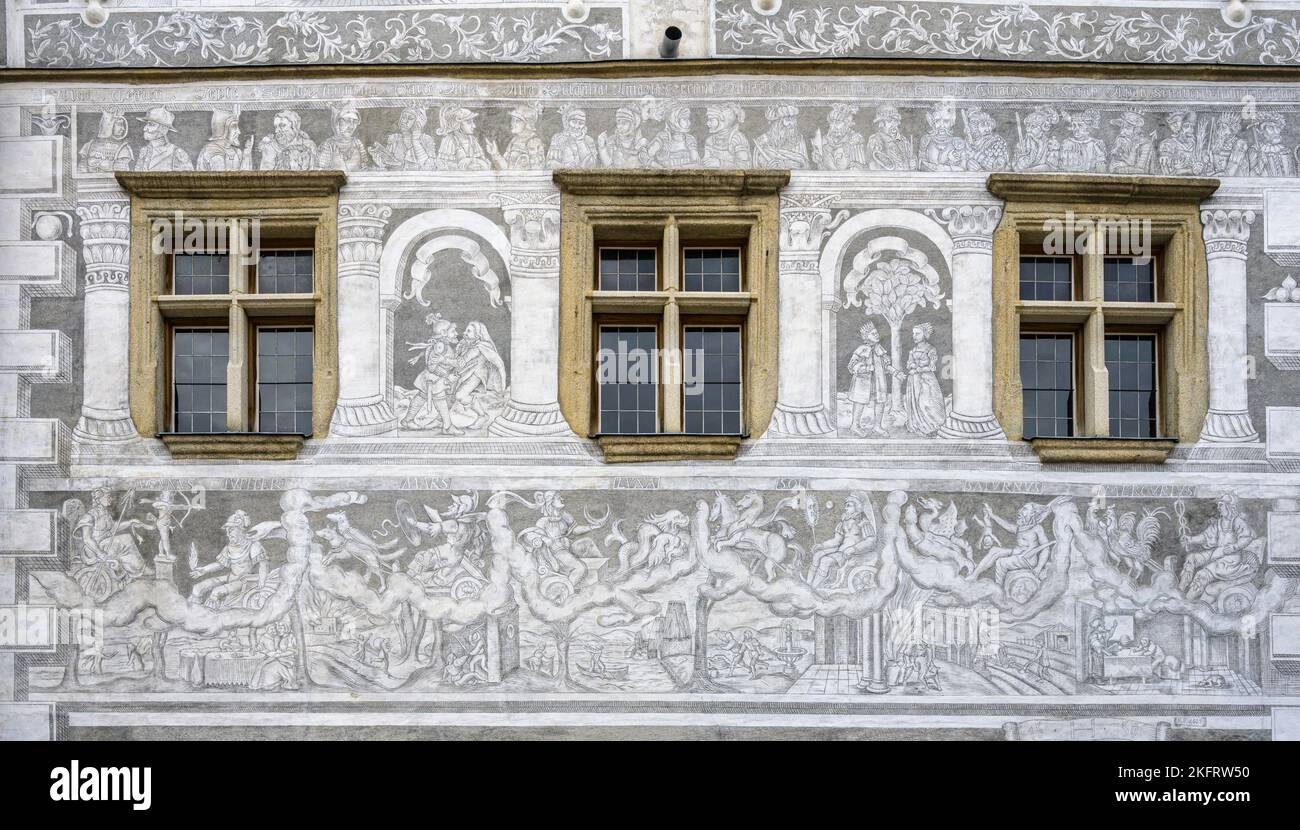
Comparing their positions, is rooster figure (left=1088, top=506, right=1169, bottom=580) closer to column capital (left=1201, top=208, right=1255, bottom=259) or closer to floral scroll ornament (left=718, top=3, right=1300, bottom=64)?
column capital (left=1201, top=208, right=1255, bottom=259)

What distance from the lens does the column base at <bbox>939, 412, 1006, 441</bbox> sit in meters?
9.66

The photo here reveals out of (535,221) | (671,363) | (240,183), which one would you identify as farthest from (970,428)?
(240,183)

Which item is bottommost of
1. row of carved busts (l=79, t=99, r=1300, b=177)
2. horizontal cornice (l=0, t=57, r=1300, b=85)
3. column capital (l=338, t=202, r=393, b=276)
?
column capital (l=338, t=202, r=393, b=276)

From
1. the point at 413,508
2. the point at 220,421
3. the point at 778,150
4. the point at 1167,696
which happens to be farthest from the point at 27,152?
the point at 1167,696

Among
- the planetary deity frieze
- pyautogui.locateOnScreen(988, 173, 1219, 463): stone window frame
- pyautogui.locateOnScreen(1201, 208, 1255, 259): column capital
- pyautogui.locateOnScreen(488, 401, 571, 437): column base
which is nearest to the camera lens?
the planetary deity frieze

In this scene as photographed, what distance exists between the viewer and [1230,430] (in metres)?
9.72

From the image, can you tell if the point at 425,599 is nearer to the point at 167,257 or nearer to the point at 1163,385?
the point at 167,257

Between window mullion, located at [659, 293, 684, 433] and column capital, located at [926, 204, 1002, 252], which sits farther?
column capital, located at [926, 204, 1002, 252]

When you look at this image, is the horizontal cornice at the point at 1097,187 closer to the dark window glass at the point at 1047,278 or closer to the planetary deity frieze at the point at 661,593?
the dark window glass at the point at 1047,278

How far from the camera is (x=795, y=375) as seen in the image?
9.70 metres

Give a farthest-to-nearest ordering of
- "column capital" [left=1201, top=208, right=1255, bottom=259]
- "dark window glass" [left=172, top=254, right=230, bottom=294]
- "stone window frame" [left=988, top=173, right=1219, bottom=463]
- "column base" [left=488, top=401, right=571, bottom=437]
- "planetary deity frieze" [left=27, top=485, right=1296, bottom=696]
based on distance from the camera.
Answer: "dark window glass" [left=172, top=254, right=230, bottom=294]
"column capital" [left=1201, top=208, right=1255, bottom=259]
"stone window frame" [left=988, top=173, right=1219, bottom=463]
"column base" [left=488, top=401, right=571, bottom=437]
"planetary deity frieze" [left=27, top=485, right=1296, bottom=696]

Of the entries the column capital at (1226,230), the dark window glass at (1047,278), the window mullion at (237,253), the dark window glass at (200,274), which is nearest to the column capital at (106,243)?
the dark window glass at (200,274)

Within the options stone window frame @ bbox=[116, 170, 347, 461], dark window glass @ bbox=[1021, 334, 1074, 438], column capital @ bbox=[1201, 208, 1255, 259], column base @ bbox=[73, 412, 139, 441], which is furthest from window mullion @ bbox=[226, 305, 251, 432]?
column capital @ bbox=[1201, 208, 1255, 259]

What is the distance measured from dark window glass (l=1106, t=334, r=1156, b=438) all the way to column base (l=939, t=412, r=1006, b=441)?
2.66ft
